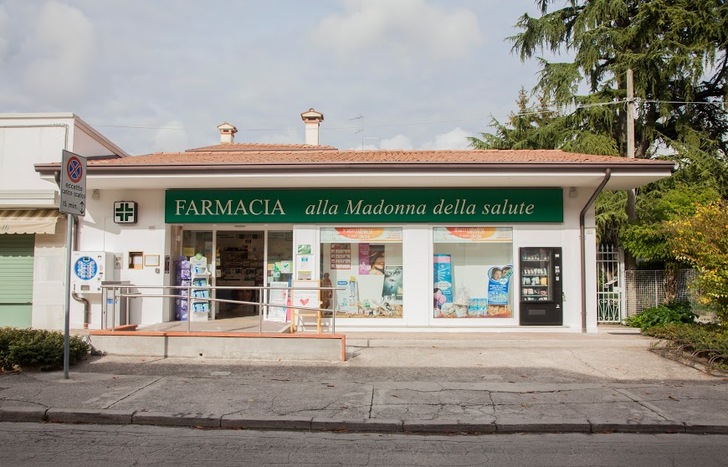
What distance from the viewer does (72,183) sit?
7.70 m

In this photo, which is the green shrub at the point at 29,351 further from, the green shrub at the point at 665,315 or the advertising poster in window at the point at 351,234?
the green shrub at the point at 665,315

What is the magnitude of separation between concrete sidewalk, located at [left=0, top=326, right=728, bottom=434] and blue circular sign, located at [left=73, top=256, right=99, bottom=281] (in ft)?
10.9

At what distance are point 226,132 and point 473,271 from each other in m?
14.5

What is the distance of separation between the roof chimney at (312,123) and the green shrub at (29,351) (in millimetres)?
13663

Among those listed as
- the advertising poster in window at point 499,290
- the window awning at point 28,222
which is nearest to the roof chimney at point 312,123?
the window awning at point 28,222

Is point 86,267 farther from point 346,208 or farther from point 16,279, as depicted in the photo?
point 346,208

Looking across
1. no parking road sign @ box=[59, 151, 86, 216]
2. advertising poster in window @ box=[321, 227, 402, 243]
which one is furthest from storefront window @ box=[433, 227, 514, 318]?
no parking road sign @ box=[59, 151, 86, 216]

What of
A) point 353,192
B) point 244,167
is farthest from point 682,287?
point 244,167

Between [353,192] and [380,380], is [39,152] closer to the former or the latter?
[353,192]

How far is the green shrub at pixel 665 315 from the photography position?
12.1 meters

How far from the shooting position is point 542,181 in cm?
1159

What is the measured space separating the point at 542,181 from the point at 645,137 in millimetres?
8914

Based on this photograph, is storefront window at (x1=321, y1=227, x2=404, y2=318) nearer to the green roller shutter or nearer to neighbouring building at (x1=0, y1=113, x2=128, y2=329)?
neighbouring building at (x1=0, y1=113, x2=128, y2=329)

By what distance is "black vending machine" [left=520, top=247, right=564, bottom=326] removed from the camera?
12.0m
